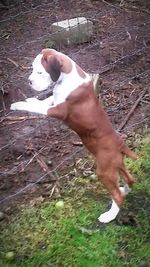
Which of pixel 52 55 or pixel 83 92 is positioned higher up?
pixel 52 55

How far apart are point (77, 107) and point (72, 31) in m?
2.65

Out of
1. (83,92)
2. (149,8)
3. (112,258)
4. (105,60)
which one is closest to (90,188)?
(112,258)

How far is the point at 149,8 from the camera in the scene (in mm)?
5781

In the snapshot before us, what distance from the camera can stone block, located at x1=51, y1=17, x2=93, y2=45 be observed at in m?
4.96

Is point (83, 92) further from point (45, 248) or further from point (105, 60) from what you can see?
point (105, 60)

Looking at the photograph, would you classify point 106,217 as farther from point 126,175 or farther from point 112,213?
point 126,175

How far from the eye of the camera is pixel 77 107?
250cm

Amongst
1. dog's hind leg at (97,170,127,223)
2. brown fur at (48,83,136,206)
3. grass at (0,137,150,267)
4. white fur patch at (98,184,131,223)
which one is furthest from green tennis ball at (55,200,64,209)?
brown fur at (48,83,136,206)

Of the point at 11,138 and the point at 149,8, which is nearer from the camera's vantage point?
the point at 11,138

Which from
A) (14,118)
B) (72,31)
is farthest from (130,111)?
(72,31)

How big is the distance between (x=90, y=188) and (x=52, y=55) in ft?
4.15

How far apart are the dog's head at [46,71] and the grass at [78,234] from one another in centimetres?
105

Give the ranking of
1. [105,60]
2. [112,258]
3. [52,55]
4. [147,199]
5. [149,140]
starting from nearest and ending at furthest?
[52,55] < [112,258] < [147,199] < [149,140] < [105,60]

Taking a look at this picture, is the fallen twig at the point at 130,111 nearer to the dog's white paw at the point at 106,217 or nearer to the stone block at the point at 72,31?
the dog's white paw at the point at 106,217
